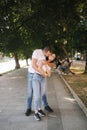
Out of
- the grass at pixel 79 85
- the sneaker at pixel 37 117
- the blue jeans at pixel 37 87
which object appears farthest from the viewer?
the grass at pixel 79 85

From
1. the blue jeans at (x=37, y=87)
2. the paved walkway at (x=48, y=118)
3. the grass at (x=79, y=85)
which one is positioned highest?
the blue jeans at (x=37, y=87)

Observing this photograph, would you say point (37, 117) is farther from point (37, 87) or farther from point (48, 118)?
point (37, 87)

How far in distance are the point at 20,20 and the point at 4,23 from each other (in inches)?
119

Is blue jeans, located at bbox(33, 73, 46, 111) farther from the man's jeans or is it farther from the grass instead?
the grass

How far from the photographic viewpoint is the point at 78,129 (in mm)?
6699

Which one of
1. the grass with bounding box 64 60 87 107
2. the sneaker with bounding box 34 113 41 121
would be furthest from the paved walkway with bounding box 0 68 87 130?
the grass with bounding box 64 60 87 107

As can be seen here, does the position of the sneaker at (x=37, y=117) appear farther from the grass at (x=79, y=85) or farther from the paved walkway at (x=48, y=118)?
the grass at (x=79, y=85)

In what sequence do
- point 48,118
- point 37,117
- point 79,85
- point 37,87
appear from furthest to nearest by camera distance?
1. point 79,85
2. point 37,87
3. point 48,118
4. point 37,117

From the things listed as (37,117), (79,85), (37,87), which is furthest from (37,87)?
(79,85)

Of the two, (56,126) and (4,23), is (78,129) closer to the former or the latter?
(56,126)

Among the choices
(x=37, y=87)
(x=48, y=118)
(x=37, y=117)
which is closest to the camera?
(x=37, y=117)

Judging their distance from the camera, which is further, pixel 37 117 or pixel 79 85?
pixel 79 85

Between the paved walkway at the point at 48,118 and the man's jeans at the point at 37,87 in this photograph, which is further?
the man's jeans at the point at 37,87

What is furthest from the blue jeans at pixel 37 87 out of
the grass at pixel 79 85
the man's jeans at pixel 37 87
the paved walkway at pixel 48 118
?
the grass at pixel 79 85
